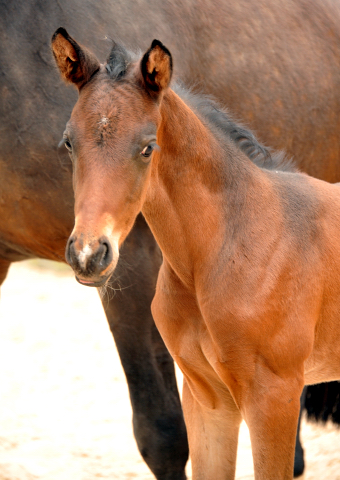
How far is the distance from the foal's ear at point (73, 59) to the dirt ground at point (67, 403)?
9.10 feet

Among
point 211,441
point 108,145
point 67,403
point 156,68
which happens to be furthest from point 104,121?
point 67,403

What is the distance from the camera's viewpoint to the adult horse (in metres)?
3.27

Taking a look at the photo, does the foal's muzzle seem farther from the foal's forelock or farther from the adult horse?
the adult horse

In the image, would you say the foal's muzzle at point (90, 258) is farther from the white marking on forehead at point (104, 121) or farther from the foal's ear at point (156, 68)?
the foal's ear at point (156, 68)

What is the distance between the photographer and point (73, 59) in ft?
8.14

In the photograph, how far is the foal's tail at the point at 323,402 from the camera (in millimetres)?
4324

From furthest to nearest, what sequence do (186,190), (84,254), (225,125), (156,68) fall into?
(225,125), (186,190), (156,68), (84,254)

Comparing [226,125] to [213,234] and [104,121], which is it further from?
[104,121]

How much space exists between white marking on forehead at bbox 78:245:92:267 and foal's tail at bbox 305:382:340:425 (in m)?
2.64

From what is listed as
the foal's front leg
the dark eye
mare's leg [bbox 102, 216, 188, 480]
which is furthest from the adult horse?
the foal's front leg

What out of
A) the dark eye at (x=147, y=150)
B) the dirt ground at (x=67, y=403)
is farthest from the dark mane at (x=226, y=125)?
the dirt ground at (x=67, y=403)

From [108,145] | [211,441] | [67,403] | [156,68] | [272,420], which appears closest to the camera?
[108,145]

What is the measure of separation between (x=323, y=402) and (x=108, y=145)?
2755mm

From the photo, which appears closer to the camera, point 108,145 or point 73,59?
point 108,145
